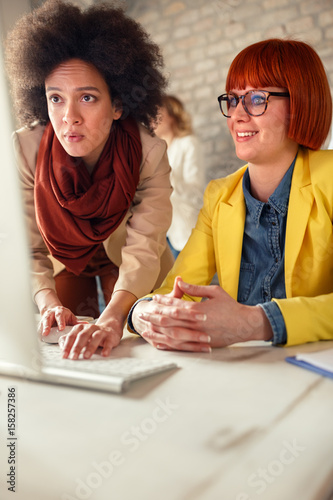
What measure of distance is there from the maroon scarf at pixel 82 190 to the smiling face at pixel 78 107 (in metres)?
0.05

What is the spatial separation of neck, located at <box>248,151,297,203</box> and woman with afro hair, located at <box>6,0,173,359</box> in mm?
292

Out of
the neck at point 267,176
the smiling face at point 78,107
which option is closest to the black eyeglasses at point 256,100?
the neck at point 267,176

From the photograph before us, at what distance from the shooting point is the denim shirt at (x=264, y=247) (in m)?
1.22

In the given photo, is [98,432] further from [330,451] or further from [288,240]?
[288,240]

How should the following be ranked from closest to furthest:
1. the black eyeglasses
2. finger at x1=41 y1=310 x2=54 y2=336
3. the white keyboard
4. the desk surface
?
1. the desk surface
2. the white keyboard
3. finger at x1=41 y1=310 x2=54 y2=336
4. the black eyeglasses

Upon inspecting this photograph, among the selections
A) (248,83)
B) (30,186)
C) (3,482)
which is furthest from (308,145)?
(3,482)

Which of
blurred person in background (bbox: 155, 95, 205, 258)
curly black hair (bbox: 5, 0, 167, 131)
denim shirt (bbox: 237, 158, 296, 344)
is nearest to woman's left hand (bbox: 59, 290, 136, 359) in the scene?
denim shirt (bbox: 237, 158, 296, 344)

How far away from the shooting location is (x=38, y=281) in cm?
136

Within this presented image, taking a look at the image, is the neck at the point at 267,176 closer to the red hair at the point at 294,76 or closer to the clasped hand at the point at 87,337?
the red hair at the point at 294,76

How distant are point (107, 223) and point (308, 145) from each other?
2.02 feet

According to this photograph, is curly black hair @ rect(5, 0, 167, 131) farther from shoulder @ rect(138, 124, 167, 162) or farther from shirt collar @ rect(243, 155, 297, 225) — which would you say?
shirt collar @ rect(243, 155, 297, 225)

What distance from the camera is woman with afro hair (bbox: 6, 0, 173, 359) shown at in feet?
4.53

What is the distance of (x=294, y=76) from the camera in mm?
1182

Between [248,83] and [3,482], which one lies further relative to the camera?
[248,83]
